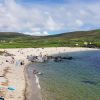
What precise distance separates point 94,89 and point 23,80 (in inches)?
660

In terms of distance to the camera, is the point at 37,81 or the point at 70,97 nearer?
the point at 70,97

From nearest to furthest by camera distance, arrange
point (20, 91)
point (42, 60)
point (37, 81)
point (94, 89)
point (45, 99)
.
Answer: point (45, 99) < point (20, 91) < point (94, 89) < point (37, 81) < point (42, 60)

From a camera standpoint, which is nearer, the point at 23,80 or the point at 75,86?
the point at 75,86

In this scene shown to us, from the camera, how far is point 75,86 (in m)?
61.7

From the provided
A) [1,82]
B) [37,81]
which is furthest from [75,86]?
[1,82]

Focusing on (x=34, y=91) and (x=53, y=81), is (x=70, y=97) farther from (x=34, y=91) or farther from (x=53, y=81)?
(x=53, y=81)

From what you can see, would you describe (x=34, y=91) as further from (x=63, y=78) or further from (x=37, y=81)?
(x=63, y=78)

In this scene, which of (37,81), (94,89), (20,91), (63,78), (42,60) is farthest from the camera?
(42,60)

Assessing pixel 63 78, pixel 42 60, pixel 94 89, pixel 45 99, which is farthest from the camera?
pixel 42 60

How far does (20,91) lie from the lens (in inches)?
2140

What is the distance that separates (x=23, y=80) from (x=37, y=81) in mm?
3241

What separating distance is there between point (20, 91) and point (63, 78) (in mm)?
19761

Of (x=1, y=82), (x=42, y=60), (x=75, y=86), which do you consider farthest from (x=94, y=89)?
(x=42, y=60)

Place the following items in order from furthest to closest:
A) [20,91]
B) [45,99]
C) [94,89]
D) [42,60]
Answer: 1. [42,60]
2. [94,89]
3. [20,91]
4. [45,99]
